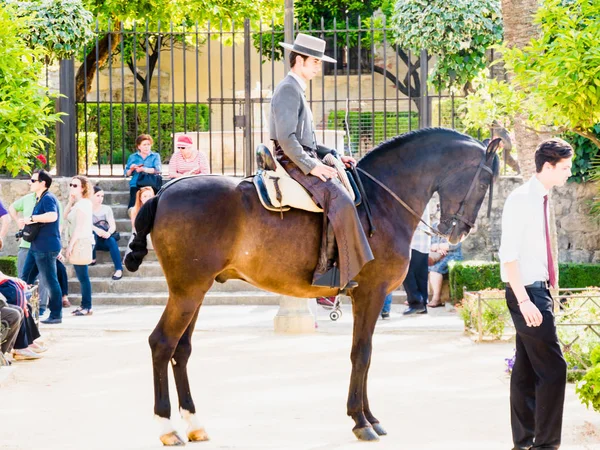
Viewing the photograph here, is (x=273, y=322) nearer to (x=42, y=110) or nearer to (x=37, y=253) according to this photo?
(x=37, y=253)

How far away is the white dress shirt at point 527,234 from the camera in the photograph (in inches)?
250

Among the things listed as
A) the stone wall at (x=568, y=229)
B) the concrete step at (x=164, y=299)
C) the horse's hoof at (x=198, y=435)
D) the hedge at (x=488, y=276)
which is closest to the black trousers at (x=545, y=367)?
the horse's hoof at (x=198, y=435)

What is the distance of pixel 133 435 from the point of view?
734 centimetres

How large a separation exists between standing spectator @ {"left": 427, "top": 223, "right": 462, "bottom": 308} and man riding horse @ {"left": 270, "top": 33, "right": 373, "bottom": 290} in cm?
747

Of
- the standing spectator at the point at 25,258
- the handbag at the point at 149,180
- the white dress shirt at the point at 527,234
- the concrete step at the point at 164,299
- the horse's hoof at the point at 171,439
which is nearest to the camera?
the white dress shirt at the point at 527,234

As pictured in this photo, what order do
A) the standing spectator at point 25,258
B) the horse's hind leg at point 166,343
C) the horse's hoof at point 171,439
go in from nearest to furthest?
the horse's hoof at point 171,439 < the horse's hind leg at point 166,343 < the standing spectator at point 25,258

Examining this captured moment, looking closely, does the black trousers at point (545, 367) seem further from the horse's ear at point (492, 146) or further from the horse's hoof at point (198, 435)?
the horse's hoof at point (198, 435)

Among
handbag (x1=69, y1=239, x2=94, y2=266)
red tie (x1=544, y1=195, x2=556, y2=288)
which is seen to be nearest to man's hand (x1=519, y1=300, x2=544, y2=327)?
red tie (x1=544, y1=195, x2=556, y2=288)

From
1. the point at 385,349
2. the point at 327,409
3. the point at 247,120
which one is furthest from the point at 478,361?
the point at 247,120

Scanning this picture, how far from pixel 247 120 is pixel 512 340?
6.74m

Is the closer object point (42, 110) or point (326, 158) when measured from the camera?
point (326, 158)

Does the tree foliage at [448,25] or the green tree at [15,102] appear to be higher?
the tree foliage at [448,25]

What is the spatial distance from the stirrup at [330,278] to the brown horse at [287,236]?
12 centimetres

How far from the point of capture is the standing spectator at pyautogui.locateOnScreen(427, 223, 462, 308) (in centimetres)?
1484
